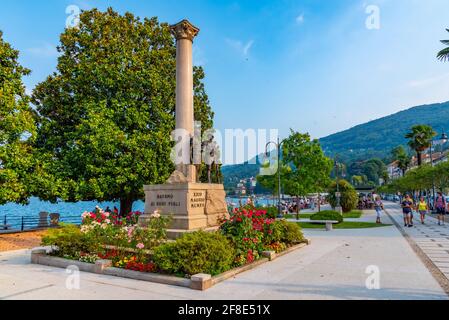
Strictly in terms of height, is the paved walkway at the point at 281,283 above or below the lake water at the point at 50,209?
above

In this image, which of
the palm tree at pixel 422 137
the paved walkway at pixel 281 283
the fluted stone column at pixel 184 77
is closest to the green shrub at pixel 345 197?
the palm tree at pixel 422 137

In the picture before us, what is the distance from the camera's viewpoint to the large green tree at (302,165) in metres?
34.2

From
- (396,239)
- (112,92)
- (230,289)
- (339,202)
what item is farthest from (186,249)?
(339,202)

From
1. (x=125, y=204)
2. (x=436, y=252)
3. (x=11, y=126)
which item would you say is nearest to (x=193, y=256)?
(x=436, y=252)

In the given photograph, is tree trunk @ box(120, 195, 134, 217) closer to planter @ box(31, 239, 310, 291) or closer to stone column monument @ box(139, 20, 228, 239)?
stone column monument @ box(139, 20, 228, 239)

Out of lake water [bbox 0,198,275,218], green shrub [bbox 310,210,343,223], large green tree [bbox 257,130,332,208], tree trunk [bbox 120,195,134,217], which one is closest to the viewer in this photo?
green shrub [bbox 310,210,343,223]

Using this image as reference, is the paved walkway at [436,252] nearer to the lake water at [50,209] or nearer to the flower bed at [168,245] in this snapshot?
the flower bed at [168,245]

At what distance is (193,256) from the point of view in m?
7.77

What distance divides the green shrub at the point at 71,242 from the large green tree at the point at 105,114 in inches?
374

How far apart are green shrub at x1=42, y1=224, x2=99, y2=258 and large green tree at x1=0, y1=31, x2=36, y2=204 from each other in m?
7.17

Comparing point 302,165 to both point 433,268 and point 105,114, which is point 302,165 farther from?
point 433,268

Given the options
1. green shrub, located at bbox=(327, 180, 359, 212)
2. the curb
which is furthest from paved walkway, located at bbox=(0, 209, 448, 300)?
green shrub, located at bbox=(327, 180, 359, 212)

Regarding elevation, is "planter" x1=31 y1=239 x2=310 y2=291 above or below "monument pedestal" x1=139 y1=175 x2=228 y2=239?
below

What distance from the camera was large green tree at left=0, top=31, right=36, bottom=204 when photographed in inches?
627
